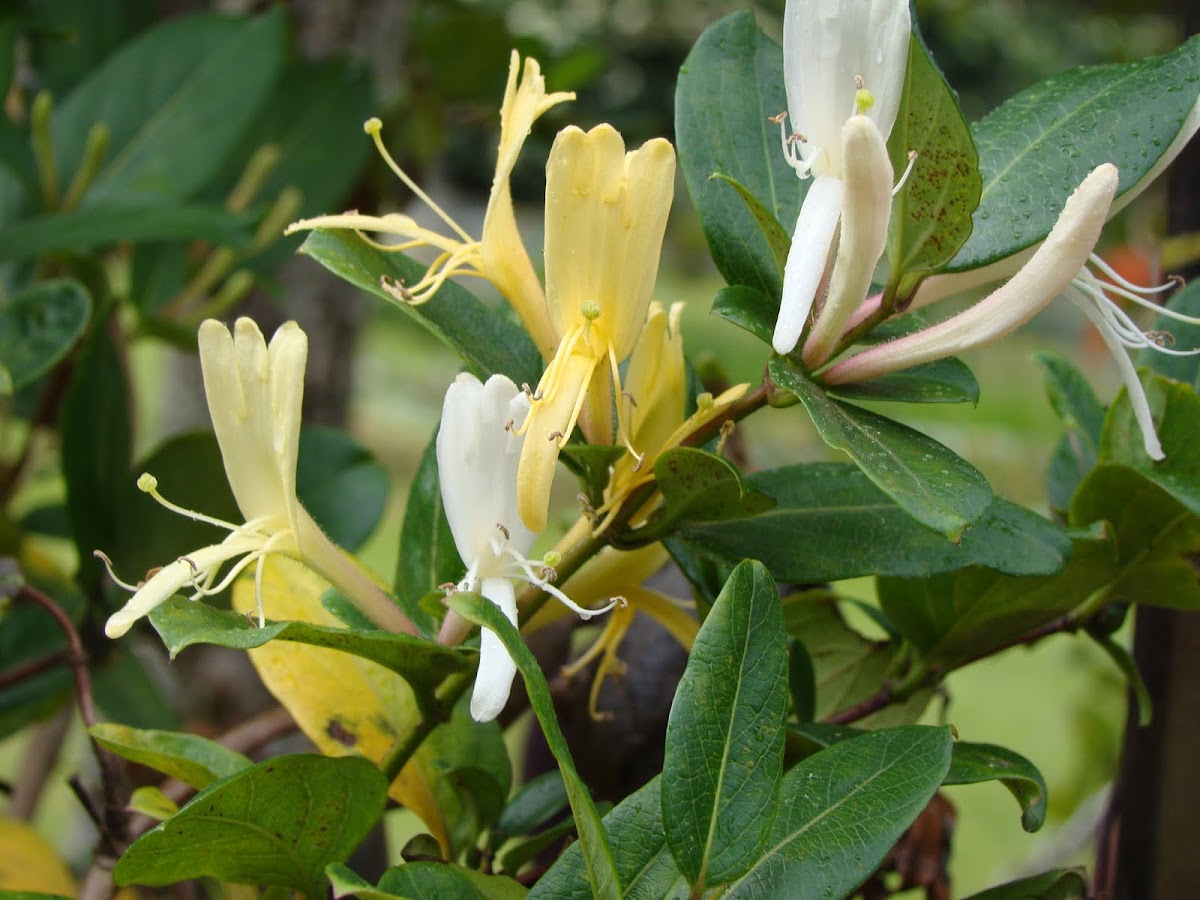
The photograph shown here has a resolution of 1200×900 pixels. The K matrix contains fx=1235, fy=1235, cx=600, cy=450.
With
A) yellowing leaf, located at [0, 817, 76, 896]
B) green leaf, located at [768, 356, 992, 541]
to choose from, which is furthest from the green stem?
yellowing leaf, located at [0, 817, 76, 896]

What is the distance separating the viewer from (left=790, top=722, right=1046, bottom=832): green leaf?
A: 14.1 inches

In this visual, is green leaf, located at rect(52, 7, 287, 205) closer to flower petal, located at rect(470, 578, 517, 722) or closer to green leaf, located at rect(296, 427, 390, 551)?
green leaf, located at rect(296, 427, 390, 551)

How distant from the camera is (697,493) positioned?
0.35 meters

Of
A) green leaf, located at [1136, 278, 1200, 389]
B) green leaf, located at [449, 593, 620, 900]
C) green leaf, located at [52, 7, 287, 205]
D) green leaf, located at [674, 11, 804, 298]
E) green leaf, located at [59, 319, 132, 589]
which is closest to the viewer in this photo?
green leaf, located at [449, 593, 620, 900]

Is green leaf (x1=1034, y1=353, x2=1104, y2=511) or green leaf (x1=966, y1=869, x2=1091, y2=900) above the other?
green leaf (x1=1034, y1=353, x2=1104, y2=511)

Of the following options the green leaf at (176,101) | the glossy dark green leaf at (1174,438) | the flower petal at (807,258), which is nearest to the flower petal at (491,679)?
the flower petal at (807,258)

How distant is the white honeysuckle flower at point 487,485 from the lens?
13.1 inches

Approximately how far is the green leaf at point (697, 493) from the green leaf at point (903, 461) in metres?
0.03

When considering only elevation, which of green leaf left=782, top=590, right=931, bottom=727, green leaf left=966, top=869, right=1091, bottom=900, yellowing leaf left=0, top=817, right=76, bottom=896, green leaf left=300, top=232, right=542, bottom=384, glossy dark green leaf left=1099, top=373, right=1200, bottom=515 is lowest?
yellowing leaf left=0, top=817, right=76, bottom=896

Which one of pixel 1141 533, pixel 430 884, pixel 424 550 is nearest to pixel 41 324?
pixel 424 550

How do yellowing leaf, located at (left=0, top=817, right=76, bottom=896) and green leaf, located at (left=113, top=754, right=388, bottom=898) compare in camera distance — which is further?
yellowing leaf, located at (left=0, top=817, right=76, bottom=896)

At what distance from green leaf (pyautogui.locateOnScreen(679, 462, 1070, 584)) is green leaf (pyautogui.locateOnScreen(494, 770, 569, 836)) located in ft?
0.43

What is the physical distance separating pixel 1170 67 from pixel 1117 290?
66 mm

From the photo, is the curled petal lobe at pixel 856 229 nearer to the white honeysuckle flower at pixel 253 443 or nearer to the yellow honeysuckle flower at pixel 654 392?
the yellow honeysuckle flower at pixel 654 392
